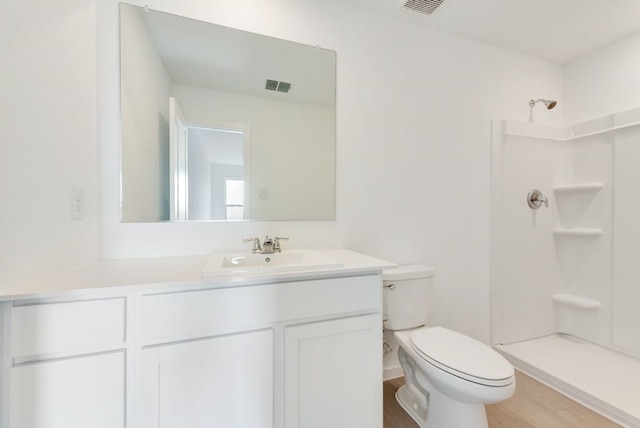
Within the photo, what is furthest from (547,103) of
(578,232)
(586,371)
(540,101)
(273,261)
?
(273,261)

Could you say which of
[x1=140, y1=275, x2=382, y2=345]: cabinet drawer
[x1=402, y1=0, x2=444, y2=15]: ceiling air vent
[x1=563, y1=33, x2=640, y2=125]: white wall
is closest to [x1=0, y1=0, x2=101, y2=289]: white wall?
[x1=140, y1=275, x2=382, y2=345]: cabinet drawer

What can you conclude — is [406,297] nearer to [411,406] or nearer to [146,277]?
[411,406]

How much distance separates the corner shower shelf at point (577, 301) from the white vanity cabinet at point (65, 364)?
2.93m

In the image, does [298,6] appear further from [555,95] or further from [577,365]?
[577,365]

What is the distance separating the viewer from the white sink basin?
1077 mm

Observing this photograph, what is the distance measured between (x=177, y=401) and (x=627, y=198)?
2.94 meters

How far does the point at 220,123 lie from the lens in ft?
4.78

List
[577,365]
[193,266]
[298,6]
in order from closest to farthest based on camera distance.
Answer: [193,266]
[298,6]
[577,365]

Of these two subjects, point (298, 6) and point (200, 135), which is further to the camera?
point (298, 6)

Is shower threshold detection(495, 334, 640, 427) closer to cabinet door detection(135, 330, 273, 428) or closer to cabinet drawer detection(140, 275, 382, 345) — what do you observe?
cabinet drawer detection(140, 275, 382, 345)

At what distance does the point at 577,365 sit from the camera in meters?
1.86

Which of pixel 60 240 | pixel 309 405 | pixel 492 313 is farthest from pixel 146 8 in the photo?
pixel 492 313

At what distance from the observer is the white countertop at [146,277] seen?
0.80 m

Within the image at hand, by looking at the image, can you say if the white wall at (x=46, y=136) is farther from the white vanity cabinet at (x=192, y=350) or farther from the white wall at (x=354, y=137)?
the white vanity cabinet at (x=192, y=350)
